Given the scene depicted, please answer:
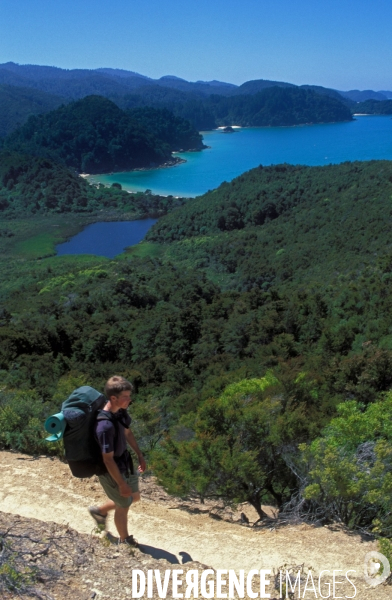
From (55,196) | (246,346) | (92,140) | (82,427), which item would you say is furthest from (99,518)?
(92,140)

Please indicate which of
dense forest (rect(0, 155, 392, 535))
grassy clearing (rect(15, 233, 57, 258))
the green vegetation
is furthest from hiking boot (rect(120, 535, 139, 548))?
the green vegetation

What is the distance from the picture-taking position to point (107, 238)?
79375mm

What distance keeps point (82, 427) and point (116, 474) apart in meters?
0.56

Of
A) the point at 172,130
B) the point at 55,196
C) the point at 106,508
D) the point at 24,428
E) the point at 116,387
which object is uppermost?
the point at 172,130

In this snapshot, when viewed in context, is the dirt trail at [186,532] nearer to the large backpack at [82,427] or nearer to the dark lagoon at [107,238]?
the large backpack at [82,427]

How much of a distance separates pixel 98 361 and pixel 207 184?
3540 inches

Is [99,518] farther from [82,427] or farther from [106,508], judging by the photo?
[82,427]

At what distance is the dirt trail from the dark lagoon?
63.2m

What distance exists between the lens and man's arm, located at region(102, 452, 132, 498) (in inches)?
195

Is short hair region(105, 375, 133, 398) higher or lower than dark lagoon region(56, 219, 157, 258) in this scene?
higher

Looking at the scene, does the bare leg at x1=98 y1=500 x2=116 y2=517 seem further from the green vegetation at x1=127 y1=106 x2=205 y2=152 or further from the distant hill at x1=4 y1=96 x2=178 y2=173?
the green vegetation at x1=127 y1=106 x2=205 y2=152

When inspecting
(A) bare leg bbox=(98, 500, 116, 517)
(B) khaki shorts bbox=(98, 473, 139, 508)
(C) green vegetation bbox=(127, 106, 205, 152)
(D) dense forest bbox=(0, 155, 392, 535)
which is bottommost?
(D) dense forest bbox=(0, 155, 392, 535)

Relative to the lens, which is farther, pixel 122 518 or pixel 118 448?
pixel 122 518

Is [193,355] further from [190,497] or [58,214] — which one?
[58,214]
